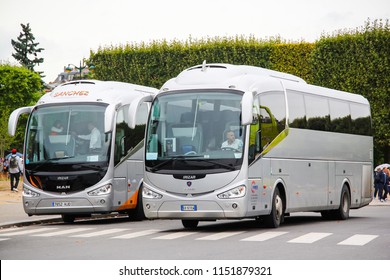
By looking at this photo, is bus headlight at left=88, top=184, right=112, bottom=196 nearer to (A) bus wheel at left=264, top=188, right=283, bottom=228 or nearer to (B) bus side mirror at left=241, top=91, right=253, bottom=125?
(A) bus wheel at left=264, top=188, right=283, bottom=228

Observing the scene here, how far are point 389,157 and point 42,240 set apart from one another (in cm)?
3252

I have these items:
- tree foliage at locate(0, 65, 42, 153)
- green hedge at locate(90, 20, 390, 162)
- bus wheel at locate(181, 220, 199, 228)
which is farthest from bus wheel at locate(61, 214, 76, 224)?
tree foliage at locate(0, 65, 42, 153)

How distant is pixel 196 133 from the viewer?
19406 millimetres

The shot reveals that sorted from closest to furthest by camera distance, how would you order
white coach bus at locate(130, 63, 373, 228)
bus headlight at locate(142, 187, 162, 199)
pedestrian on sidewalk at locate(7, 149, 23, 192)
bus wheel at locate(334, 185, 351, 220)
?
white coach bus at locate(130, 63, 373, 228) → bus headlight at locate(142, 187, 162, 199) → bus wheel at locate(334, 185, 351, 220) → pedestrian on sidewalk at locate(7, 149, 23, 192)

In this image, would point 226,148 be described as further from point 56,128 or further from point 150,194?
point 56,128

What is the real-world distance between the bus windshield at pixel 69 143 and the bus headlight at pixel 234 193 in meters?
5.59

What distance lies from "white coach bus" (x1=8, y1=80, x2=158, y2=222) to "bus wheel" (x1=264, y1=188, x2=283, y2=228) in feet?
15.0

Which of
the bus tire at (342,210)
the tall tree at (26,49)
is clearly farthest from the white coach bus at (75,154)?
the tall tree at (26,49)

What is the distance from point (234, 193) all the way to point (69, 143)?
634 centimetres

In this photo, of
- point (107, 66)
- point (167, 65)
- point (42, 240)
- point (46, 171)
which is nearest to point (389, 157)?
point (167, 65)

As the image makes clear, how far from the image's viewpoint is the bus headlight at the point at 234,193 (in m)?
19.1

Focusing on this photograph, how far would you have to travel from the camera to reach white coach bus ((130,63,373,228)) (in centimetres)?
1919

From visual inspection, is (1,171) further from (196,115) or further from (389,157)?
(196,115)

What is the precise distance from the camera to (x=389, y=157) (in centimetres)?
4819
